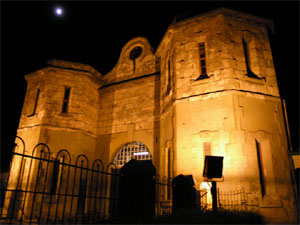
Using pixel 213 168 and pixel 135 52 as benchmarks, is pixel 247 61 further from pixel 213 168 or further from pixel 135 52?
pixel 135 52

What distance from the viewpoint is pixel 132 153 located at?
1236cm

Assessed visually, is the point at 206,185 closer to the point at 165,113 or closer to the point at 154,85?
the point at 165,113

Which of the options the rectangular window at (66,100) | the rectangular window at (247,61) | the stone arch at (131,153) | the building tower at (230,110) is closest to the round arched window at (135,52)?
the building tower at (230,110)

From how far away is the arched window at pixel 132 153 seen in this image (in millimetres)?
12000

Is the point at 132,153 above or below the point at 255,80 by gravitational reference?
below

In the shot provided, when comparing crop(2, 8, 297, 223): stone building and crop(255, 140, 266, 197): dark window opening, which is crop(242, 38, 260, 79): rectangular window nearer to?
crop(2, 8, 297, 223): stone building

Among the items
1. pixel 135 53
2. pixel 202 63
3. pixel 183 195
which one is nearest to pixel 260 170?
pixel 183 195

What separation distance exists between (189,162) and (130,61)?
7.71 meters

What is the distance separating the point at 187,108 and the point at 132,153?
442cm

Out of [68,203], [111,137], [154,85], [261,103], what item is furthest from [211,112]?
[68,203]

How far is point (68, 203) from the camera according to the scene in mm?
11492

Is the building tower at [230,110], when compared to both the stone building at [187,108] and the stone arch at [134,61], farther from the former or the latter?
the stone arch at [134,61]

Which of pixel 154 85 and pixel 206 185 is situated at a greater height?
pixel 154 85

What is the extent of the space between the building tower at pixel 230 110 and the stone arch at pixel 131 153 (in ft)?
5.25
